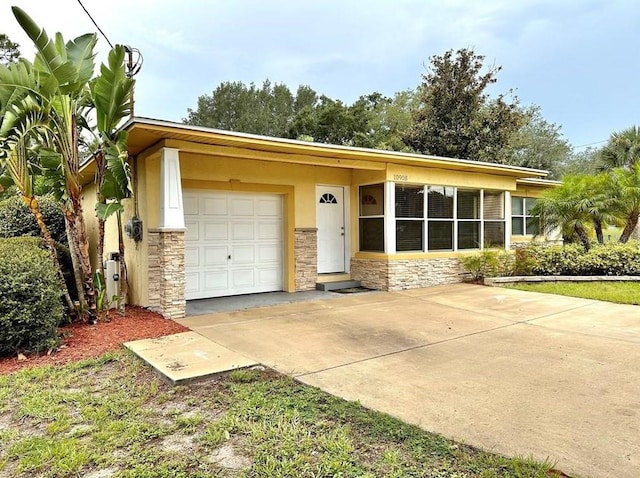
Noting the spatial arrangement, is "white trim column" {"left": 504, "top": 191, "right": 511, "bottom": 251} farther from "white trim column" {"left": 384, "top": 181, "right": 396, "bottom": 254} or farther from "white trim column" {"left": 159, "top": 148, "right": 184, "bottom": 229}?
"white trim column" {"left": 159, "top": 148, "right": 184, "bottom": 229}

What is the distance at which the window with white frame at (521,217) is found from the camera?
48.3ft

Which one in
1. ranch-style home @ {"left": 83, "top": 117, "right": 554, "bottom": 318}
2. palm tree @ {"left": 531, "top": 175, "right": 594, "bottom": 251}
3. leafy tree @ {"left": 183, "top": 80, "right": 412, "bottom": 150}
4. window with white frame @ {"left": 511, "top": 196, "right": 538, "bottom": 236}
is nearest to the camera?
ranch-style home @ {"left": 83, "top": 117, "right": 554, "bottom": 318}

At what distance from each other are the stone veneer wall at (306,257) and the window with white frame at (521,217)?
8.22m

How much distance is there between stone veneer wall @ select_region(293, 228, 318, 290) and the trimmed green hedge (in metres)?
5.81

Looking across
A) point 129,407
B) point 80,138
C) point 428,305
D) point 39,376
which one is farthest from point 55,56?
point 428,305

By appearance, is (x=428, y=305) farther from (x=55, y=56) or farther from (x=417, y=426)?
(x=55, y=56)

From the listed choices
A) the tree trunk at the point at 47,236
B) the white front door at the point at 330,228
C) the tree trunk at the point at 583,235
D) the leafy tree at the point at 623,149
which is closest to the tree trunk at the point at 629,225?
the tree trunk at the point at 583,235

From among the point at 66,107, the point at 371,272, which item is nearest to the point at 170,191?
the point at 66,107

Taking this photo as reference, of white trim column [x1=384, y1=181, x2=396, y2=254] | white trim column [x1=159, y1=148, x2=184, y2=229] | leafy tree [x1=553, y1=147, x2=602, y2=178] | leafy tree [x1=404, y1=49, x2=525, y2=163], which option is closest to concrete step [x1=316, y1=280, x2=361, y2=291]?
white trim column [x1=384, y1=181, x2=396, y2=254]

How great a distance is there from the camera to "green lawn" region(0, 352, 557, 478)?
2.71 meters

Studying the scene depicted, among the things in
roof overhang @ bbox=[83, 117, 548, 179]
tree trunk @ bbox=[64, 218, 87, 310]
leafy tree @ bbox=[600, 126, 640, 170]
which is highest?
leafy tree @ bbox=[600, 126, 640, 170]

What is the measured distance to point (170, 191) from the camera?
7.27 m

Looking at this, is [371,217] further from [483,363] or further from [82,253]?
[82,253]

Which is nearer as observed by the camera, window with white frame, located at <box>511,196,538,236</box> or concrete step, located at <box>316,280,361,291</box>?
concrete step, located at <box>316,280,361,291</box>
